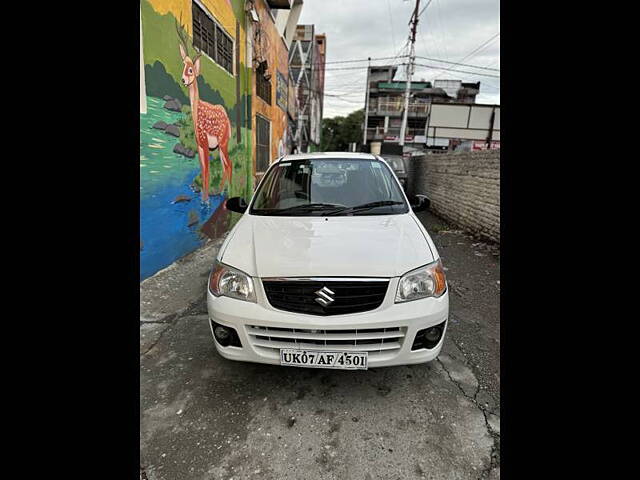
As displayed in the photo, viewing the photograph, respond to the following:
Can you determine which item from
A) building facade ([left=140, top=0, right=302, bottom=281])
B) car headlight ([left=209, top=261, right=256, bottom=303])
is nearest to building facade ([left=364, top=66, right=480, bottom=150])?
building facade ([left=140, top=0, right=302, bottom=281])

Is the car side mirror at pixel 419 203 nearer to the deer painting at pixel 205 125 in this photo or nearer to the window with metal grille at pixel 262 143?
the deer painting at pixel 205 125

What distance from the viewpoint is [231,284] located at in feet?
7.22

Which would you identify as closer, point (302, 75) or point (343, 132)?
point (302, 75)

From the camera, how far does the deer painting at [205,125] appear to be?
4.71 metres

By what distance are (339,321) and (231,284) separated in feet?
2.48

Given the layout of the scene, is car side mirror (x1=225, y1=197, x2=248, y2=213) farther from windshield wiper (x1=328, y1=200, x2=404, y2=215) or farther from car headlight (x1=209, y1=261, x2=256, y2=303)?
car headlight (x1=209, y1=261, x2=256, y2=303)

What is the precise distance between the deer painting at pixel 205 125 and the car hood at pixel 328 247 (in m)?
2.97

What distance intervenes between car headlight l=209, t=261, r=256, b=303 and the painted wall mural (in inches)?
87.3

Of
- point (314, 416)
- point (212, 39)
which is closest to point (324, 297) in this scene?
point (314, 416)

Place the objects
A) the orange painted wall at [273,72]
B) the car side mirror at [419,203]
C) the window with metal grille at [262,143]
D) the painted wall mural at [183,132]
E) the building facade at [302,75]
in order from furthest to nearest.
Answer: the building facade at [302,75]
the window with metal grille at [262,143]
the orange painted wall at [273,72]
the painted wall mural at [183,132]
the car side mirror at [419,203]

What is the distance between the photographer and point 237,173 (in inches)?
275

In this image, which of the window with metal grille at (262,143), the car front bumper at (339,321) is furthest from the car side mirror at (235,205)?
the window with metal grille at (262,143)

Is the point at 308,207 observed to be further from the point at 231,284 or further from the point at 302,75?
the point at 302,75
